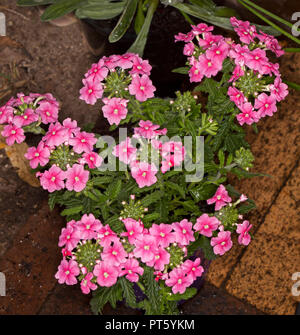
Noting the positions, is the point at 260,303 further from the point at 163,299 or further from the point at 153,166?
the point at 153,166

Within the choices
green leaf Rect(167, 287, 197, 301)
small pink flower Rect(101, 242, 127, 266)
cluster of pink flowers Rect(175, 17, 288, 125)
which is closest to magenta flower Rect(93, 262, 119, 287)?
small pink flower Rect(101, 242, 127, 266)

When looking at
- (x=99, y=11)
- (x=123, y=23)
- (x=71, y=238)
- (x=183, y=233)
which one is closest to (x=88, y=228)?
(x=71, y=238)

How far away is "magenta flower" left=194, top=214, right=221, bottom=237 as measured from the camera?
150cm

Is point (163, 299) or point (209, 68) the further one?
point (163, 299)

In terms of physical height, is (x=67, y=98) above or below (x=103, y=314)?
above

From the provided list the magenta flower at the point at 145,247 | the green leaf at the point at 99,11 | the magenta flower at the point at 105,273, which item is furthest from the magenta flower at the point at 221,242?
the green leaf at the point at 99,11

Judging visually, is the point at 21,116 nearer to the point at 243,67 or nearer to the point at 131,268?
the point at 131,268

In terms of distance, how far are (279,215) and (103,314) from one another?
102 centimetres

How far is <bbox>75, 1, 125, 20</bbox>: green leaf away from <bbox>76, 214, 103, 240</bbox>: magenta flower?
1001 mm

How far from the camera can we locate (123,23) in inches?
76.1

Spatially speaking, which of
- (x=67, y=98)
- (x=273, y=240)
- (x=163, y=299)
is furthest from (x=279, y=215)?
(x=67, y=98)

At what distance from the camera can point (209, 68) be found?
4.91ft

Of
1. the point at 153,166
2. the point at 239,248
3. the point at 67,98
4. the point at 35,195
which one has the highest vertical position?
the point at 153,166

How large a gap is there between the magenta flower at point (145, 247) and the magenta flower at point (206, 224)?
18 centimetres
